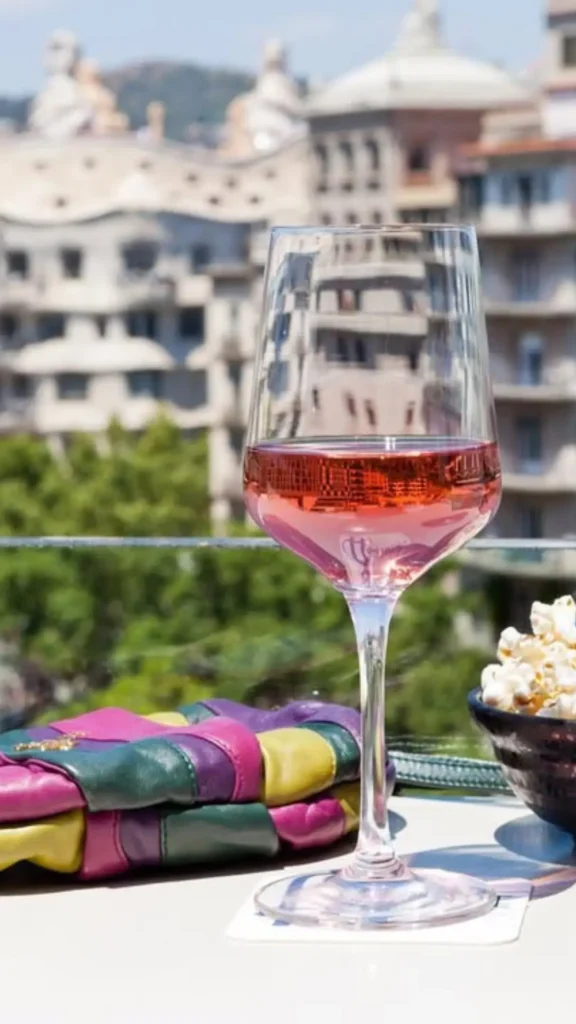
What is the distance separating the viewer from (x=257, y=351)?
1.59ft

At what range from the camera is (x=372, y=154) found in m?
20.4

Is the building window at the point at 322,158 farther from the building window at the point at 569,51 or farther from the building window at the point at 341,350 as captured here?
the building window at the point at 341,350

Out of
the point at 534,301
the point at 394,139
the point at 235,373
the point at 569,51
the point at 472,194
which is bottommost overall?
the point at 235,373

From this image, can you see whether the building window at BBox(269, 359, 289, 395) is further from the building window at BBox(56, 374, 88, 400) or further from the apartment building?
the building window at BBox(56, 374, 88, 400)

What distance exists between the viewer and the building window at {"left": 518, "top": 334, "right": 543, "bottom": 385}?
17312mm

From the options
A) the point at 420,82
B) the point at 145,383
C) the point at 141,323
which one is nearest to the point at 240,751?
the point at 145,383

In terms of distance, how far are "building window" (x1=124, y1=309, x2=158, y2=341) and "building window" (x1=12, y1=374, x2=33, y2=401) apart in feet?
3.95

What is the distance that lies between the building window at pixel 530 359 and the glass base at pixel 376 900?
1692 centimetres

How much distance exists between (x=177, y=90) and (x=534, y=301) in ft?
51.1

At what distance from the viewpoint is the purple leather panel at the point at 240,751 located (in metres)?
0.53

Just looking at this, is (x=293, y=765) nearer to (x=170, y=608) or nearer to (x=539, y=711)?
(x=539, y=711)

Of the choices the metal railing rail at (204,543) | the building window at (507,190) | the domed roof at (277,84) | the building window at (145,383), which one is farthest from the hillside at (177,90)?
the metal railing rail at (204,543)

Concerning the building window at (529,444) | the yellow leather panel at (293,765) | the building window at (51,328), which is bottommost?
the building window at (529,444)

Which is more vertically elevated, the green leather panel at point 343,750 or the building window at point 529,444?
the green leather panel at point 343,750
